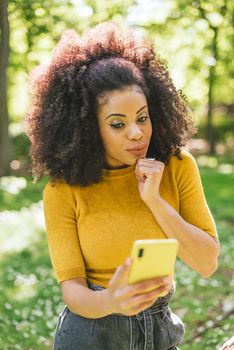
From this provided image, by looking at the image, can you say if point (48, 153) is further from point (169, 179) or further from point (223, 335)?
point (223, 335)

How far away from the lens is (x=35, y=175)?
98.2 inches

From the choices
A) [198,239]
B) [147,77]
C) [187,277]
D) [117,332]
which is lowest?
[187,277]

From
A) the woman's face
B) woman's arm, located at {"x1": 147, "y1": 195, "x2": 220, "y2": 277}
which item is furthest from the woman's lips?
woman's arm, located at {"x1": 147, "y1": 195, "x2": 220, "y2": 277}

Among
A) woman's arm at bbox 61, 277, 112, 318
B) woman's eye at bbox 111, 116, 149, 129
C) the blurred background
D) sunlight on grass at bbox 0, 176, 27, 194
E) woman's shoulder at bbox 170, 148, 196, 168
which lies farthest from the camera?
sunlight on grass at bbox 0, 176, 27, 194

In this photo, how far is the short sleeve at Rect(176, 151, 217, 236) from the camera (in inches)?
92.2

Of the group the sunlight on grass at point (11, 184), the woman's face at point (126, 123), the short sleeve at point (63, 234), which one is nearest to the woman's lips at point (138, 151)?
the woman's face at point (126, 123)

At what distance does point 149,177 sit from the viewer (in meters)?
2.23

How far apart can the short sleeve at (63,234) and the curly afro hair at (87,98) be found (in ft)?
0.30

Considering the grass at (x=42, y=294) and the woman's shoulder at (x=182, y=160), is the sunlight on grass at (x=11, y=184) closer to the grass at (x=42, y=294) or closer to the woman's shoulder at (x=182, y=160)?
the grass at (x=42, y=294)

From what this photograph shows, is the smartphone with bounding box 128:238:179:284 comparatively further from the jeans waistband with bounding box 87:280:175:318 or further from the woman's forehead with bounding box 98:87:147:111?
the woman's forehead with bounding box 98:87:147:111

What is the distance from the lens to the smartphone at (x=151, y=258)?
1.68 meters

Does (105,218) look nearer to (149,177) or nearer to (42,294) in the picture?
(149,177)

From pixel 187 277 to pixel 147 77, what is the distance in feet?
15.9

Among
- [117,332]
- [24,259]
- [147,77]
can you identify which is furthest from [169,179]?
[24,259]
